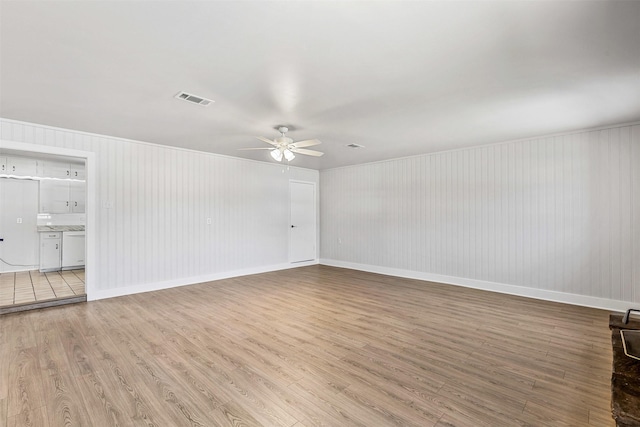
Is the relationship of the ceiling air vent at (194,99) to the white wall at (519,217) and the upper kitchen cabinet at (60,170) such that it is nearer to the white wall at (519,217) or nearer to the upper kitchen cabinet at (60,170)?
the white wall at (519,217)

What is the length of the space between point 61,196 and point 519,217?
10.0 metres

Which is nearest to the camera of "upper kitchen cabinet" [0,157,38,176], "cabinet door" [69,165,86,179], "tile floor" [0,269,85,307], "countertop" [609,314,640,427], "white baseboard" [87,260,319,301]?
"countertop" [609,314,640,427]

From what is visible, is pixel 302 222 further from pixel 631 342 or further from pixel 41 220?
pixel 631 342

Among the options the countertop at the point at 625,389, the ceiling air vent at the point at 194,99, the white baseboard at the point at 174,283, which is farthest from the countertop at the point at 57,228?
the countertop at the point at 625,389

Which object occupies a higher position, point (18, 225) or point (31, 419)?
point (18, 225)

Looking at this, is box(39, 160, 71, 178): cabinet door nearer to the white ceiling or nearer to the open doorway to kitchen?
the open doorway to kitchen

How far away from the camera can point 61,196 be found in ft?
23.4

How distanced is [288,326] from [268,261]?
375 cm

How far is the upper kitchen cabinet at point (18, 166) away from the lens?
20.8ft

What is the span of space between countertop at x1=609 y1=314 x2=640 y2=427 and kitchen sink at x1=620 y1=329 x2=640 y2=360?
26mm

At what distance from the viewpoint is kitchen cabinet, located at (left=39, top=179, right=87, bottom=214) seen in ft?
22.6

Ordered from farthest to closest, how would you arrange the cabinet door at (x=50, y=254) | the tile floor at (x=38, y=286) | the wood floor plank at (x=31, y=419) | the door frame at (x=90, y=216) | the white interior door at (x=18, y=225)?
the cabinet door at (x=50, y=254) → the white interior door at (x=18, y=225) → the door frame at (x=90, y=216) → the tile floor at (x=38, y=286) → the wood floor plank at (x=31, y=419)

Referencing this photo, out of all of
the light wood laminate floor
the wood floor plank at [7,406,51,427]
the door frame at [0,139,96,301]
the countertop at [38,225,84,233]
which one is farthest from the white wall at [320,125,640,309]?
the countertop at [38,225,84,233]

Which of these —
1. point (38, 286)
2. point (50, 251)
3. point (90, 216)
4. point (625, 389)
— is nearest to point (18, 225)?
point (50, 251)
